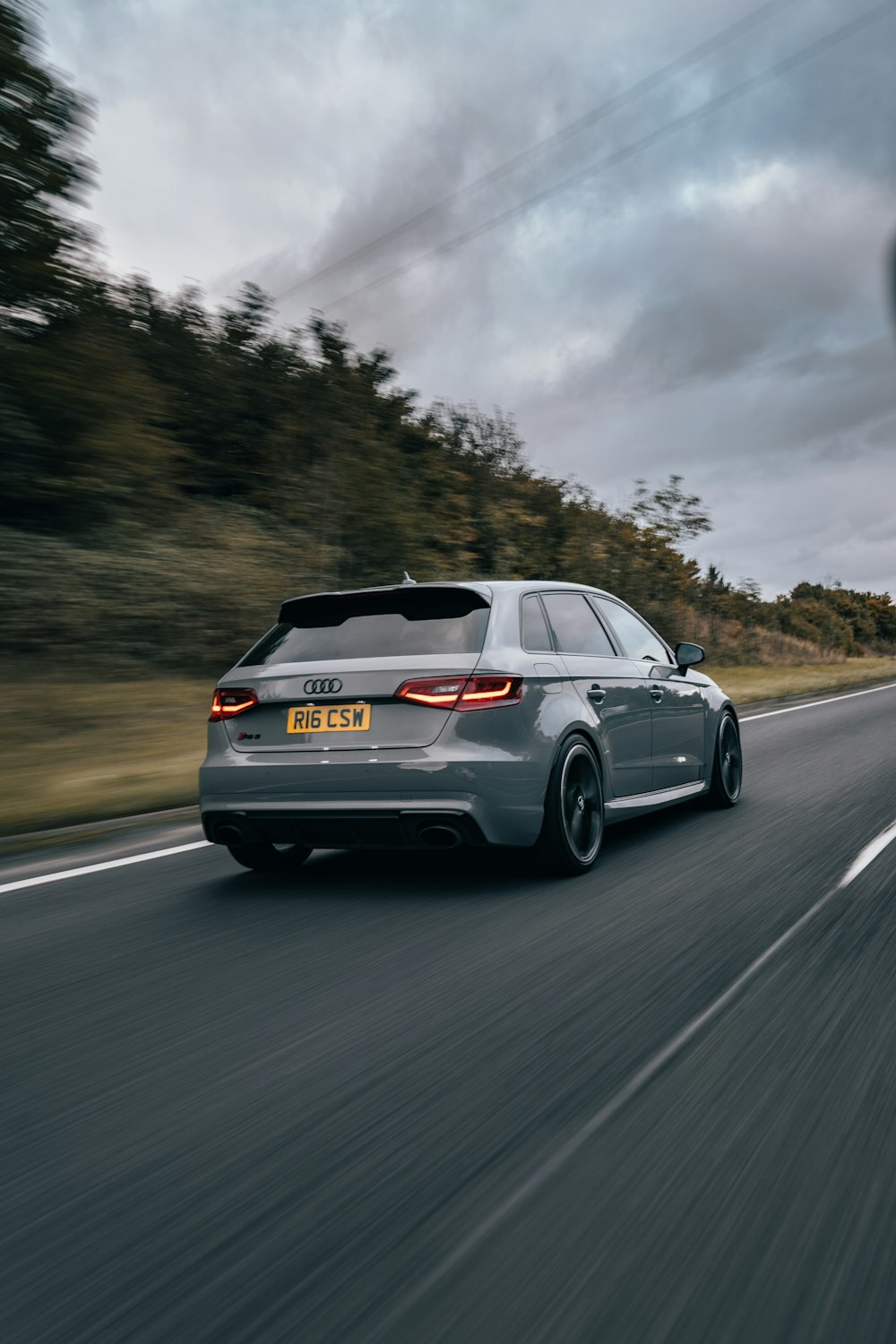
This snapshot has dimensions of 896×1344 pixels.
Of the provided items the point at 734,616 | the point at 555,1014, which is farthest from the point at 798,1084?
the point at 734,616

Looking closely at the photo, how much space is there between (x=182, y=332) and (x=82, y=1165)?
2312cm

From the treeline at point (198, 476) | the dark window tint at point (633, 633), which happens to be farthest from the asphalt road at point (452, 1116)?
the treeline at point (198, 476)

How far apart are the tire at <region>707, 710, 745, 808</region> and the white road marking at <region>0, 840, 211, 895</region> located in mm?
3471

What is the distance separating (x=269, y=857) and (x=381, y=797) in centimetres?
131

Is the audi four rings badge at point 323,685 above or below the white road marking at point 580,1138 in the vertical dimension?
above

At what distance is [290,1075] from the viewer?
3.48 metres

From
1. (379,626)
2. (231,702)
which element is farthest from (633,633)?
(231,702)

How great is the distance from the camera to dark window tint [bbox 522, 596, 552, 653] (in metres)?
6.27

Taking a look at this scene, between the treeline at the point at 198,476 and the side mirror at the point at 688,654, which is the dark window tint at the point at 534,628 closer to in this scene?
the side mirror at the point at 688,654

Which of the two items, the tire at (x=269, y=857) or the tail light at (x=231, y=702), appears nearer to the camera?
the tail light at (x=231, y=702)

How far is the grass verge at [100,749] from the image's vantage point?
9.02m

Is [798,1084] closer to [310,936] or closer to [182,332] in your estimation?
[310,936]

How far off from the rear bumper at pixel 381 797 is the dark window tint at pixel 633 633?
74.7 inches

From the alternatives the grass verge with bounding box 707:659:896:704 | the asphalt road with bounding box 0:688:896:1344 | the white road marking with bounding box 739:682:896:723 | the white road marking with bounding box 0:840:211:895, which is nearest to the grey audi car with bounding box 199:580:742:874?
the asphalt road with bounding box 0:688:896:1344
